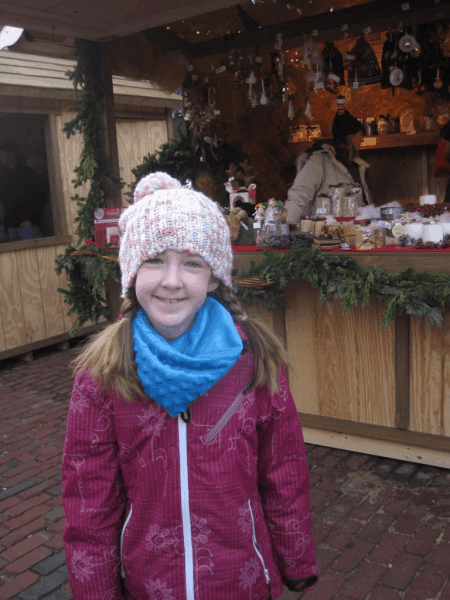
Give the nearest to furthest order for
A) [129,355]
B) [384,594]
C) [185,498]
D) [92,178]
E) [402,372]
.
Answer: [185,498]
[129,355]
[384,594]
[402,372]
[92,178]

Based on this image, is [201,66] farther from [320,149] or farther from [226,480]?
[226,480]

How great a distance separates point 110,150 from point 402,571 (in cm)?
405

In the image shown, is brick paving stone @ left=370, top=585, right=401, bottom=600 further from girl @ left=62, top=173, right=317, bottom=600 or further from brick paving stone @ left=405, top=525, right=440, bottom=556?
girl @ left=62, top=173, right=317, bottom=600

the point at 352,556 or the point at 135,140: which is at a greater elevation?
the point at 135,140

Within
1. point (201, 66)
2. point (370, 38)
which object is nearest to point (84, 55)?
point (201, 66)

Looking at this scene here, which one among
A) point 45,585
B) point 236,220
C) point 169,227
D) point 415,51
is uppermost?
point 415,51

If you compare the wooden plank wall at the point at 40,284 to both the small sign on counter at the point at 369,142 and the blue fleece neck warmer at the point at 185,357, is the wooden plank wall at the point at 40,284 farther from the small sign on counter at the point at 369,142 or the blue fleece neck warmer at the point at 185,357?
the blue fleece neck warmer at the point at 185,357

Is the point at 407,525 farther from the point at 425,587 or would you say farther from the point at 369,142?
the point at 369,142

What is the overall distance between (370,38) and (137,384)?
6833 millimetres

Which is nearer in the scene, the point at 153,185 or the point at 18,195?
the point at 153,185

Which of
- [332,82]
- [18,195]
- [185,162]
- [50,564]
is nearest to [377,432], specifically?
[50,564]

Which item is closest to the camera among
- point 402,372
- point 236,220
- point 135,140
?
point 402,372

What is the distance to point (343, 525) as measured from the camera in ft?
11.4

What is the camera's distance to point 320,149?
5.71 m
